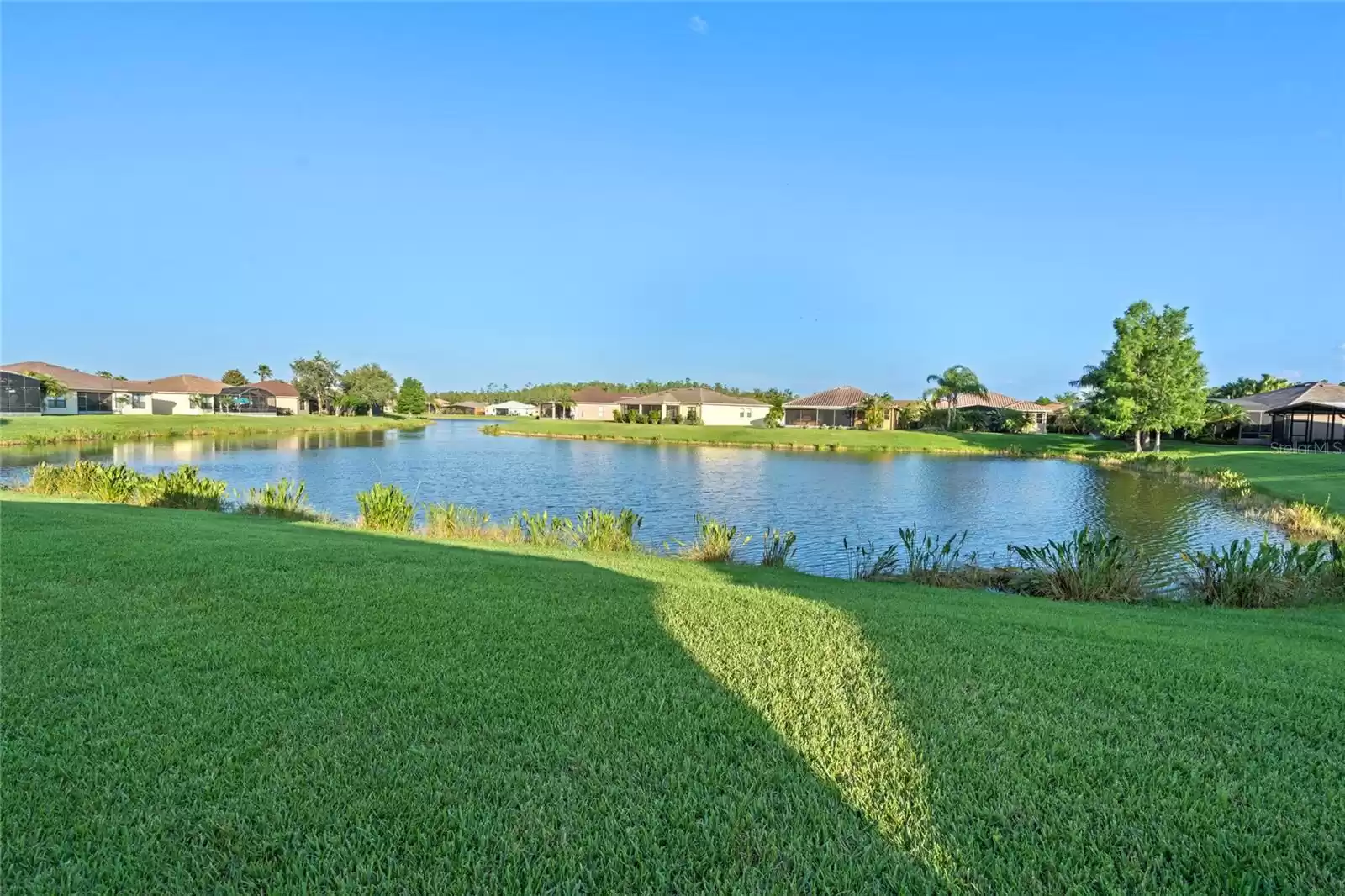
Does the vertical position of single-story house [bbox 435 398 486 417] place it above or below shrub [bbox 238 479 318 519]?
above

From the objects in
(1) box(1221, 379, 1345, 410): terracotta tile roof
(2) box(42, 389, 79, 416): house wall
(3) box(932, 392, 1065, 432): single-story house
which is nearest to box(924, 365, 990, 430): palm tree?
(3) box(932, 392, 1065, 432): single-story house

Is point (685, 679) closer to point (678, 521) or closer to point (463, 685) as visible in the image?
point (463, 685)

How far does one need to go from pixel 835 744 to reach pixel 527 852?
1401mm

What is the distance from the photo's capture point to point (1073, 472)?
3441 centimetres

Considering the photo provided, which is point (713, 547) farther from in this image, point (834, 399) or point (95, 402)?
point (95, 402)

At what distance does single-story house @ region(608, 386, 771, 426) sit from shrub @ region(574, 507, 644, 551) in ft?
202

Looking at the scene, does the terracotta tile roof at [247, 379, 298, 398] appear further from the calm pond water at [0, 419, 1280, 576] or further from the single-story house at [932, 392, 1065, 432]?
the single-story house at [932, 392, 1065, 432]

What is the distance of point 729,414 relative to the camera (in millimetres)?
77188

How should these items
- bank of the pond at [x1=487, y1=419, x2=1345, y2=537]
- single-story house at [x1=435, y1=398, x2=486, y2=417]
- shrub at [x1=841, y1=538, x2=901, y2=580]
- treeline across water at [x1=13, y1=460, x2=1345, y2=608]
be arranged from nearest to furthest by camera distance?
treeline across water at [x1=13, y1=460, x2=1345, y2=608] → shrub at [x1=841, y1=538, x2=901, y2=580] → bank of the pond at [x1=487, y1=419, x2=1345, y2=537] → single-story house at [x1=435, y1=398, x2=486, y2=417]

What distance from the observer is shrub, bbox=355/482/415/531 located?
1300 centimetres

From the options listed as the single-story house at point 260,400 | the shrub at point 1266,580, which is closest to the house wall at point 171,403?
the single-story house at point 260,400

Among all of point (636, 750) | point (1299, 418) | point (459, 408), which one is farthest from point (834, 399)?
point (459, 408)

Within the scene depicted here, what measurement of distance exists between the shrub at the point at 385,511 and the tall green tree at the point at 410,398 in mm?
85352

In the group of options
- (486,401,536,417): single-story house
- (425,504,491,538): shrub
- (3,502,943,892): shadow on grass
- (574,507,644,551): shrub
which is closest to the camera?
(3,502,943,892): shadow on grass
